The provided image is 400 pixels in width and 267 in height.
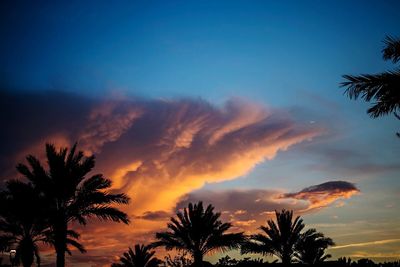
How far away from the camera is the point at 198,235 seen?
27891mm

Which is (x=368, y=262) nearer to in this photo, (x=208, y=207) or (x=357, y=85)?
(x=357, y=85)

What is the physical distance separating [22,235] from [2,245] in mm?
1288

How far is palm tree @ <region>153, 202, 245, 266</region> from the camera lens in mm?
27812

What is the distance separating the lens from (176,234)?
28156mm

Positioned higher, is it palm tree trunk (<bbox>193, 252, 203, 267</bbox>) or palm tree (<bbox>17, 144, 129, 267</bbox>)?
palm tree (<bbox>17, 144, 129, 267</bbox>)

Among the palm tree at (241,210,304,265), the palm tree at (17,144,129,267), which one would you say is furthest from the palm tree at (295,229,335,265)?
the palm tree at (17,144,129,267)

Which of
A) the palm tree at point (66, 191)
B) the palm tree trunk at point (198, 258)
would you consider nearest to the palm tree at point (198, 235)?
the palm tree trunk at point (198, 258)

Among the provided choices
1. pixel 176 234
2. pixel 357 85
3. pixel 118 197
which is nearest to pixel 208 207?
Result: pixel 176 234

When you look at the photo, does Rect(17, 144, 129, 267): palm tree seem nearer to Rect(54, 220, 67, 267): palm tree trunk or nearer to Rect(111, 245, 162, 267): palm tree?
Rect(54, 220, 67, 267): palm tree trunk

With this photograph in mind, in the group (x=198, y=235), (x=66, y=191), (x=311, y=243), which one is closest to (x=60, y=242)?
(x=66, y=191)

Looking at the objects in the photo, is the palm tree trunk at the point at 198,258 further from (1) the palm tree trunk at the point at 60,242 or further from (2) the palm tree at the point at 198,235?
(1) the palm tree trunk at the point at 60,242

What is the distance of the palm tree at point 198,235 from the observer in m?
27.8

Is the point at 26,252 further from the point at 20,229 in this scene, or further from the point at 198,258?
the point at 198,258

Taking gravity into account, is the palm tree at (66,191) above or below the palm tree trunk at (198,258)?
above
